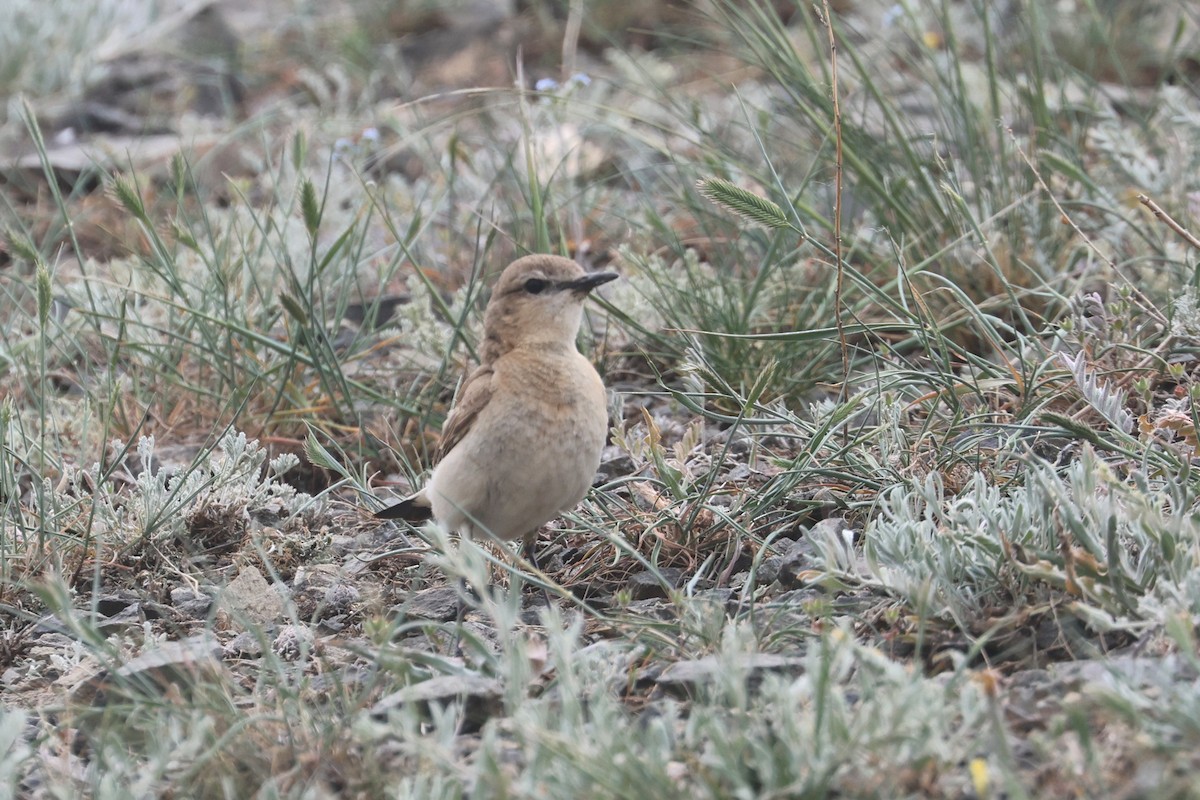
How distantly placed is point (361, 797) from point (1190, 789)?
151cm

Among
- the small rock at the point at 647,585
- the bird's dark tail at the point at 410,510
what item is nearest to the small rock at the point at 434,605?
the bird's dark tail at the point at 410,510

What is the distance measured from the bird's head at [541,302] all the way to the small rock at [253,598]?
39.5 inches

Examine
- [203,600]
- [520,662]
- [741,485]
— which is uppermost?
[520,662]

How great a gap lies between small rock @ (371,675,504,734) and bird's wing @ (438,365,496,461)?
4.05 feet

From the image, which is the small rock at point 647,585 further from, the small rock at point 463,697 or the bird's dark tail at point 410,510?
the small rock at point 463,697

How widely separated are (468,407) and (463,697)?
4.69ft

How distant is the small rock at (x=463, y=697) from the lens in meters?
2.96

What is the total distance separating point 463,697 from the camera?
2900 mm

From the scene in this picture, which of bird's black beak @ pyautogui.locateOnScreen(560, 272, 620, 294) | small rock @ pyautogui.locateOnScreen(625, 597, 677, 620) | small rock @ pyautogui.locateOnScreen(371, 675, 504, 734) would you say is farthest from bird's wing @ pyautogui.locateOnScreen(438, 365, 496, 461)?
small rock @ pyautogui.locateOnScreen(371, 675, 504, 734)

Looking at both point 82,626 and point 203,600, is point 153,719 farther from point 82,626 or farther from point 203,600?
point 203,600

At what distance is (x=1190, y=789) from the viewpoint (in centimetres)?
230

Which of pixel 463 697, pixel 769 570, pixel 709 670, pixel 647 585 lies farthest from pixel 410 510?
pixel 709 670

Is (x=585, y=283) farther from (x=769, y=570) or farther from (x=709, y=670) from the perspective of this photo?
(x=709, y=670)

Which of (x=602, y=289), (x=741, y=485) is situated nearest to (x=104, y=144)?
(x=602, y=289)
